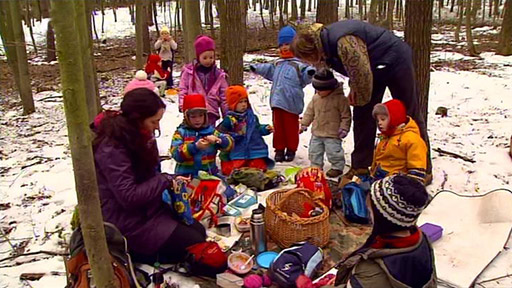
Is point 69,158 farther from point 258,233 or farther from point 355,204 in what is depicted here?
point 355,204

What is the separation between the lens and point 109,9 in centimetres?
3150

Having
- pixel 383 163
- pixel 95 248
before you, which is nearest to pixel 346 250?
pixel 383 163

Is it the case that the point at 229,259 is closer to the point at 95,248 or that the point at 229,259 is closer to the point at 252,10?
the point at 95,248

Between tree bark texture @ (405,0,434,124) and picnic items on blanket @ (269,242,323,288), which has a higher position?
tree bark texture @ (405,0,434,124)

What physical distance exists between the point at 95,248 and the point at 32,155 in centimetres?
476

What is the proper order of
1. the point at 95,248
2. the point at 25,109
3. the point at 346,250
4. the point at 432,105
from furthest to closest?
the point at 25,109 < the point at 432,105 < the point at 346,250 < the point at 95,248

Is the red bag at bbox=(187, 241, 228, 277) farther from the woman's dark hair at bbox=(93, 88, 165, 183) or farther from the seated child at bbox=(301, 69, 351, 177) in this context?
the seated child at bbox=(301, 69, 351, 177)

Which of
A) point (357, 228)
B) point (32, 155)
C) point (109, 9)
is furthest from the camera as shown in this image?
point (109, 9)

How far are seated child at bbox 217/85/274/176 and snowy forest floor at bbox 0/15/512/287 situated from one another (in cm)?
55

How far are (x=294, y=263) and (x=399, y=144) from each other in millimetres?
1405

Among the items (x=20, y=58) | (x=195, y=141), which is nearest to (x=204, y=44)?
(x=195, y=141)

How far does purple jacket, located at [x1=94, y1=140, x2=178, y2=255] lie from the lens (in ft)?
10.3

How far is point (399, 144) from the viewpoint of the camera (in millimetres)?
3936

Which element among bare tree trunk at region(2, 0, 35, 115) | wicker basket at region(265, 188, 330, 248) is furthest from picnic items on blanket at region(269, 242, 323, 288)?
bare tree trunk at region(2, 0, 35, 115)
